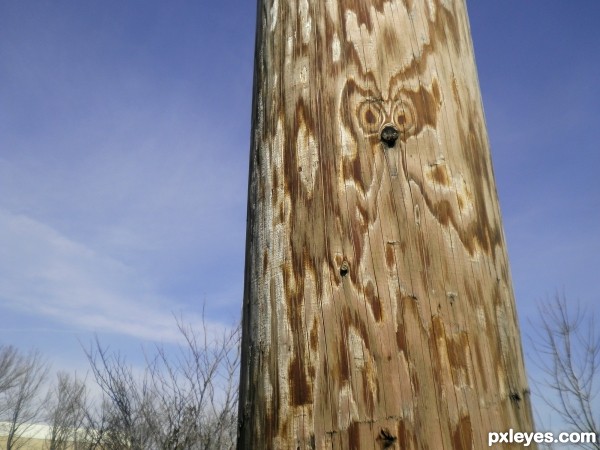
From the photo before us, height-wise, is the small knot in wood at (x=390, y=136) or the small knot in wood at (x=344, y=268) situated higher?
the small knot in wood at (x=390, y=136)

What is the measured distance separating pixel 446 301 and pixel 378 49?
48 centimetres

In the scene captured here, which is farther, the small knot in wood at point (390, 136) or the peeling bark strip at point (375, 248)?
the small knot in wood at point (390, 136)

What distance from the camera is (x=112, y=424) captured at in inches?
446

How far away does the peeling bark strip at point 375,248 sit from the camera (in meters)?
0.75

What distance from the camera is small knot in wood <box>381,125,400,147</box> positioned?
2.89ft

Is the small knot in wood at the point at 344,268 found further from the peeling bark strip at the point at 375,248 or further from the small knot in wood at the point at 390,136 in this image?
the small knot in wood at the point at 390,136

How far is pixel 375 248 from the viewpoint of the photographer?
0.82 m

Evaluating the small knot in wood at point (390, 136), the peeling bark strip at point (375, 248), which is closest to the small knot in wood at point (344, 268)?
the peeling bark strip at point (375, 248)

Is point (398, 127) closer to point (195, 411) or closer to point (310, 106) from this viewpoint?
point (310, 106)

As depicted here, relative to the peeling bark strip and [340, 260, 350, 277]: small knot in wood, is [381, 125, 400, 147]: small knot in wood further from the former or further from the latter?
[340, 260, 350, 277]: small knot in wood

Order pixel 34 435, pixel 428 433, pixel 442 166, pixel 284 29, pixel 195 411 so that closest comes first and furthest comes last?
1. pixel 428 433
2. pixel 442 166
3. pixel 284 29
4. pixel 195 411
5. pixel 34 435

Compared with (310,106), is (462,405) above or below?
below

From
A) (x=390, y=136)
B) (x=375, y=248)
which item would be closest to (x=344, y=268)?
(x=375, y=248)

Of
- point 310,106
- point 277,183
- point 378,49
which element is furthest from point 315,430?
point 378,49
